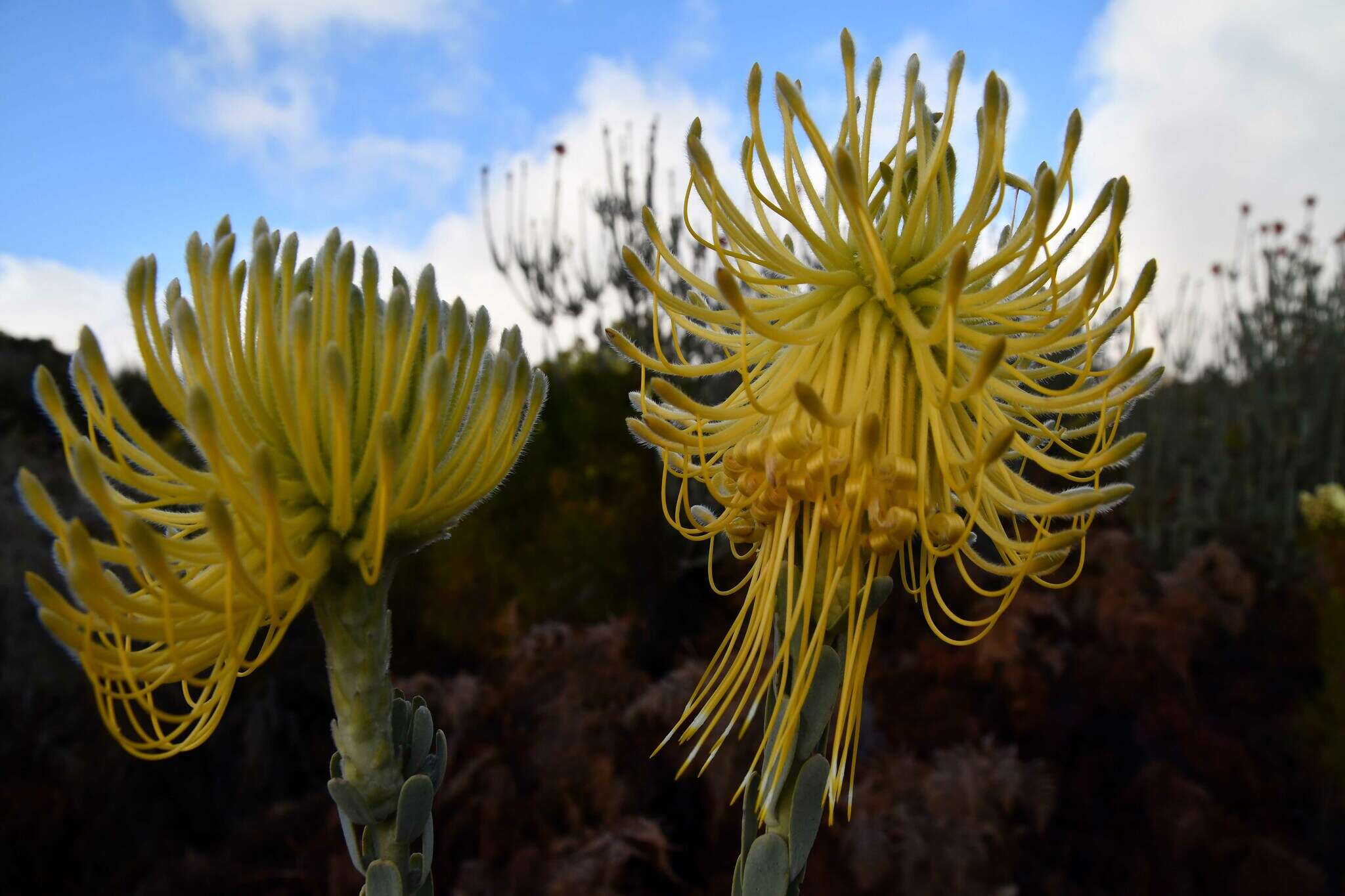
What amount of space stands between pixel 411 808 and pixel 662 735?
287 cm

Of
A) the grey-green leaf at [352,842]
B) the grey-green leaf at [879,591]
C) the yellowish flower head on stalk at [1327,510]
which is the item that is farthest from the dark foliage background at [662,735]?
the grey-green leaf at [879,591]

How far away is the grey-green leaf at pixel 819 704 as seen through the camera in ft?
2.75

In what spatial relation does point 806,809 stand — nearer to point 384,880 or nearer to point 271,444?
point 384,880

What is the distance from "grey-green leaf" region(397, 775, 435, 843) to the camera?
80cm

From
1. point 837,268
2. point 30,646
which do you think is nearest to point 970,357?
point 837,268

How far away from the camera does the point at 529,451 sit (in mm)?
6453

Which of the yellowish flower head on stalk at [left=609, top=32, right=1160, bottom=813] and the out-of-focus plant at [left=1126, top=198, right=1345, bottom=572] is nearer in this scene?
the yellowish flower head on stalk at [left=609, top=32, right=1160, bottom=813]

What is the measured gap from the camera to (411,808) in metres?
0.80

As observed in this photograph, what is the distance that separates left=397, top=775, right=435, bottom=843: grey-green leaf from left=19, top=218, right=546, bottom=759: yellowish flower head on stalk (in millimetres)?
187

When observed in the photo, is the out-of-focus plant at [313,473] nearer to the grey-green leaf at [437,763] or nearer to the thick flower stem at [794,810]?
the grey-green leaf at [437,763]

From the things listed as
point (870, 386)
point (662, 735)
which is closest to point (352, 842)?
point (870, 386)

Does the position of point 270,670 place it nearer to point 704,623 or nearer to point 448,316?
point 704,623

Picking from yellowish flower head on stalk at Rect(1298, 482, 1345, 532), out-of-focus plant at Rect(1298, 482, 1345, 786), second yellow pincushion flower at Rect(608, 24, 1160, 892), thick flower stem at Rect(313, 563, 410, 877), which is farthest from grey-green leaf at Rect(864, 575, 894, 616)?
yellowish flower head on stalk at Rect(1298, 482, 1345, 532)

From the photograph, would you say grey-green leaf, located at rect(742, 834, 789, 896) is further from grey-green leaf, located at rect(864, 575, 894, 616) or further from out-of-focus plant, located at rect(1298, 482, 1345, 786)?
out-of-focus plant, located at rect(1298, 482, 1345, 786)
